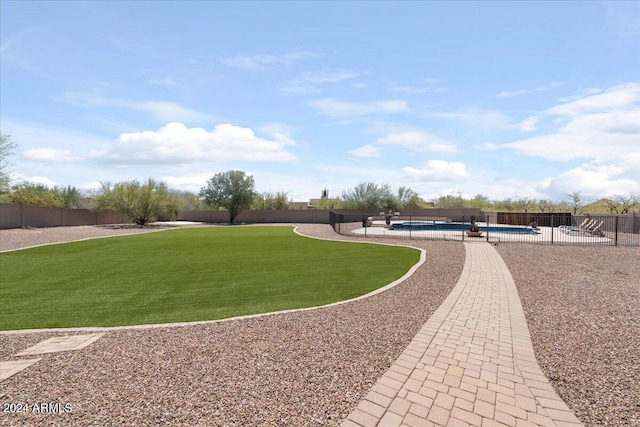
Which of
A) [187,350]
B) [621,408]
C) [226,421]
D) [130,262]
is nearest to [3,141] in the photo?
[130,262]

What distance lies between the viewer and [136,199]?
34219 millimetres

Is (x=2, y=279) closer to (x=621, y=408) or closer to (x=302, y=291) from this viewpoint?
(x=302, y=291)

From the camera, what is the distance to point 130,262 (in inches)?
443

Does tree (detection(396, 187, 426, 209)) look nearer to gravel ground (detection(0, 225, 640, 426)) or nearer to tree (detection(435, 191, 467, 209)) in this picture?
tree (detection(435, 191, 467, 209))

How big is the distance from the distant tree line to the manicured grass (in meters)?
22.7

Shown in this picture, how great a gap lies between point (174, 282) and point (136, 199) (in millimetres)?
30794

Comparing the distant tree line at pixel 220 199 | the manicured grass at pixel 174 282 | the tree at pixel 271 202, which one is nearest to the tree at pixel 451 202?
the distant tree line at pixel 220 199

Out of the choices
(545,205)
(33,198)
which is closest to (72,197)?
(33,198)

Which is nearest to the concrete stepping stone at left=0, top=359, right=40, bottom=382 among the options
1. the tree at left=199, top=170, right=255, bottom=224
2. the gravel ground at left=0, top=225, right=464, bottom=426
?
the gravel ground at left=0, top=225, right=464, bottom=426

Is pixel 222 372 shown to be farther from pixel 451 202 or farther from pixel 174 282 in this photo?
pixel 451 202

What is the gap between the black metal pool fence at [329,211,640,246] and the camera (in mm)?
18422

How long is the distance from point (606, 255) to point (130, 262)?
58.5 ft

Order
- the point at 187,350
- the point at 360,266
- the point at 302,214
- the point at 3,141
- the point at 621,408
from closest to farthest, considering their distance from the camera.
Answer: the point at 621,408 → the point at 187,350 → the point at 360,266 → the point at 3,141 → the point at 302,214

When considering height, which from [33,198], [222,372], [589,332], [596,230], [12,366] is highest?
[33,198]
